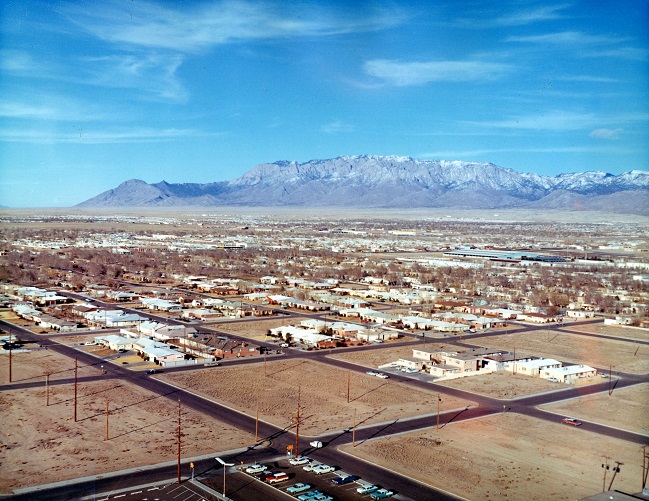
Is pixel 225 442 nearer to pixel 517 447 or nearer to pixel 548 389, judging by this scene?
pixel 517 447

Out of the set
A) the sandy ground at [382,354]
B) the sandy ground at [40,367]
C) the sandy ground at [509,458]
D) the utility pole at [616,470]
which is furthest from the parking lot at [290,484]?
the sandy ground at [382,354]

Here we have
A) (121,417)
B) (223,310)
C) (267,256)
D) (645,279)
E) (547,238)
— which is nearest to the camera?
(121,417)

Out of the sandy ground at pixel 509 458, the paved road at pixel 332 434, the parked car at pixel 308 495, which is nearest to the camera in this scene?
the parked car at pixel 308 495

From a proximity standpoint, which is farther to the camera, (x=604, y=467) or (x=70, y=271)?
(x=70, y=271)

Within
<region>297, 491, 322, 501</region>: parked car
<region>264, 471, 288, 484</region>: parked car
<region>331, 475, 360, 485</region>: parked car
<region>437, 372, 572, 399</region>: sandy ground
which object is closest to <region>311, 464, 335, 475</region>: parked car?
<region>331, 475, 360, 485</region>: parked car

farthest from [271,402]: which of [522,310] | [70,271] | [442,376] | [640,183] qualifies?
[640,183]

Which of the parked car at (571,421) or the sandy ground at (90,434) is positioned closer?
the sandy ground at (90,434)

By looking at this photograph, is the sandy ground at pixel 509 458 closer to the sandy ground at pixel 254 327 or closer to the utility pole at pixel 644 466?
the utility pole at pixel 644 466

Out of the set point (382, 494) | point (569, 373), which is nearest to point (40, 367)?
point (382, 494)
